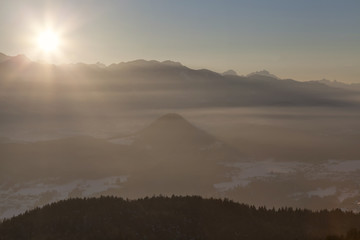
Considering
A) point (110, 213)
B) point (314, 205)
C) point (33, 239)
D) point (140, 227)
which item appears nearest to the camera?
point (33, 239)

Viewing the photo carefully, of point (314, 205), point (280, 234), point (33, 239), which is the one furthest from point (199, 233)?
point (314, 205)

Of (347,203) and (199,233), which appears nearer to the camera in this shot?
(199,233)

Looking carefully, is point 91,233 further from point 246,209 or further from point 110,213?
point 246,209

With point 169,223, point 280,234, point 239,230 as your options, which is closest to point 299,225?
point 280,234

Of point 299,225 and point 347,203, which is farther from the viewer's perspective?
point 347,203

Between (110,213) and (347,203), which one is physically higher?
(110,213)

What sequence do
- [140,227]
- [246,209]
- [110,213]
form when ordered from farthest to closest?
[246,209] → [110,213] → [140,227]

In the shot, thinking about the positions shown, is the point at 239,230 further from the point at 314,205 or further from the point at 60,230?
the point at 314,205
